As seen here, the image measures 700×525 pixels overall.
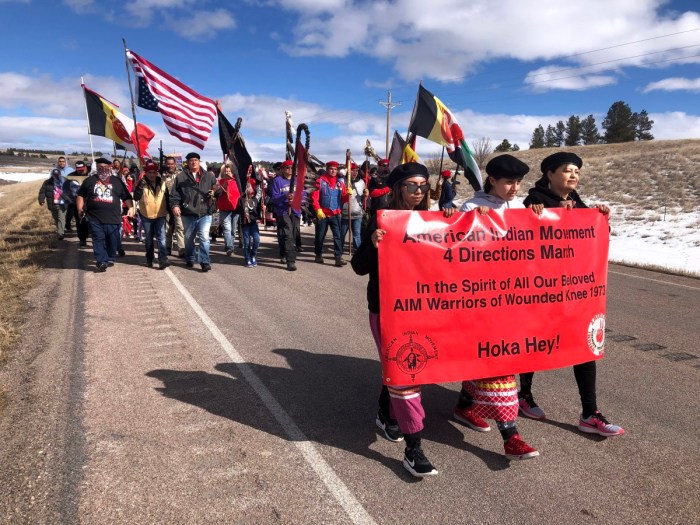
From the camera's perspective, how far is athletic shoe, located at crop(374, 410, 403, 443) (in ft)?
11.0

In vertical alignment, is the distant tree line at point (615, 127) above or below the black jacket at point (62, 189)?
above

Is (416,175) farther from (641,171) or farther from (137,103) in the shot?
(641,171)

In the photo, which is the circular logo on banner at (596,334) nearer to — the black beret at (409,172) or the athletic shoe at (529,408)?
the athletic shoe at (529,408)

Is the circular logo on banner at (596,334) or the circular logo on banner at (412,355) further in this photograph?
the circular logo on banner at (596,334)

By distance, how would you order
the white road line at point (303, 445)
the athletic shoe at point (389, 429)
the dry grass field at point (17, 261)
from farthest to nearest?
the dry grass field at point (17, 261), the athletic shoe at point (389, 429), the white road line at point (303, 445)

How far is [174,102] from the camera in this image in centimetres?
930

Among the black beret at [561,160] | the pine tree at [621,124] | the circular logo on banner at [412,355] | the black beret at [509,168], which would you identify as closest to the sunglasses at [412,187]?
the black beret at [509,168]

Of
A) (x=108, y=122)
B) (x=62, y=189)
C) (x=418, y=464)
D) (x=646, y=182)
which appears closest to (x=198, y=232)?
(x=108, y=122)

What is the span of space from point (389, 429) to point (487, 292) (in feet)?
3.76

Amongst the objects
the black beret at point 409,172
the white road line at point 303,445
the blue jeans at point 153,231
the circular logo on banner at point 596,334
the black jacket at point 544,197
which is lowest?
the white road line at point 303,445

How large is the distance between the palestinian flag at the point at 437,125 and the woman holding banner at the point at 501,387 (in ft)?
14.8

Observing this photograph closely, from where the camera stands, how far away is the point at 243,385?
418 cm

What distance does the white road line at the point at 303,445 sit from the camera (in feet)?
8.58

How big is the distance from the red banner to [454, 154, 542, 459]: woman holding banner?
0.12 metres
